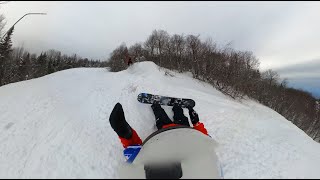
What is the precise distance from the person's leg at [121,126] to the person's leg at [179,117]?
85.8 inches

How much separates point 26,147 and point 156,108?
4193 mm

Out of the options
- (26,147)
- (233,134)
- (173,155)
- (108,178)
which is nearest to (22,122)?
(26,147)

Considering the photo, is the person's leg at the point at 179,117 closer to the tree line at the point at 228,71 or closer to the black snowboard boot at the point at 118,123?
the black snowboard boot at the point at 118,123

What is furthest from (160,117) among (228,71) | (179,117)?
(228,71)

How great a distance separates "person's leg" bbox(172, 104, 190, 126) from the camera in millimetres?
8476

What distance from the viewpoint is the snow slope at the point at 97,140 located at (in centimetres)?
662

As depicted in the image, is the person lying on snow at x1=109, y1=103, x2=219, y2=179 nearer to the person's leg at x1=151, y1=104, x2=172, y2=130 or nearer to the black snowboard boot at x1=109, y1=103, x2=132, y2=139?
the black snowboard boot at x1=109, y1=103, x2=132, y2=139

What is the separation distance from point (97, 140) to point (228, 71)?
112ft

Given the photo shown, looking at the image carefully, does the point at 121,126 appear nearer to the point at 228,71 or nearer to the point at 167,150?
the point at 167,150

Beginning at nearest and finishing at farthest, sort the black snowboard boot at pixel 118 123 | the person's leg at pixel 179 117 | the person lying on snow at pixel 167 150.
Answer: the person lying on snow at pixel 167 150
the black snowboard boot at pixel 118 123
the person's leg at pixel 179 117

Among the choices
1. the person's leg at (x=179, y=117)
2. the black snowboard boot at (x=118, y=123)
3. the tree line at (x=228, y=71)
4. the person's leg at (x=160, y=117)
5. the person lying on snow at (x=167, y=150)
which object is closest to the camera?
the person lying on snow at (x=167, y=150)

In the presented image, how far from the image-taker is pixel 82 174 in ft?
20.3

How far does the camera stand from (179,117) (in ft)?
28.9

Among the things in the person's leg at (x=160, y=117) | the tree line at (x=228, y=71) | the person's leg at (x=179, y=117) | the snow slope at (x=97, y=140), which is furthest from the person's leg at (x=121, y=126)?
the tree line at (x=228, y=71)
